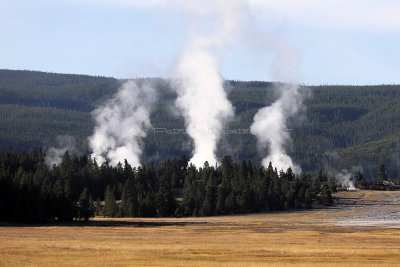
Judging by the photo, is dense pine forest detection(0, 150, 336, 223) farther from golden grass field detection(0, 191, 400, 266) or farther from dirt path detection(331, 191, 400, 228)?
golden grass field detection(0, 191, 400, 266)

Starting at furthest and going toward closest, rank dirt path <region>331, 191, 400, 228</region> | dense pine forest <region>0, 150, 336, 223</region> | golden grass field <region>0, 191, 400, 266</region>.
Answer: dense pine forest <region>0, 150, 336, 223</region>, dirt path <region>331, 191, 400, 228</region>, golden grass field <region>0, 191, 400, 266</region>

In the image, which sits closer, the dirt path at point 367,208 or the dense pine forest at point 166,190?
the dirt path at point 367,208

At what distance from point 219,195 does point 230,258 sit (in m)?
104

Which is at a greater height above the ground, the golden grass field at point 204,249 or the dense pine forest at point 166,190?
the dense pine forest at point 166,190

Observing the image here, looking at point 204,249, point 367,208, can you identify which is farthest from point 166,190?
point 204,249

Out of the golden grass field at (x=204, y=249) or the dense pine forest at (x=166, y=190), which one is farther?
the dense pine forest at (x=166, y=190)

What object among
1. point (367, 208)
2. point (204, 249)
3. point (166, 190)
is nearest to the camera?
point (204, 249)

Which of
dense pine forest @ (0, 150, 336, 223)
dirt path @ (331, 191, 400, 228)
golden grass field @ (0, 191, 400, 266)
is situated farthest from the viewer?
dense pine forest @ (0, 150, 336, 223)

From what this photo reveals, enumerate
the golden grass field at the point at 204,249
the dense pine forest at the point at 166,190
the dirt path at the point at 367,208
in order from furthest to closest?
the dense pine forest at the point at 166,190, the dirt path at the point at 367,208, the golden grass field at the point at 204,249

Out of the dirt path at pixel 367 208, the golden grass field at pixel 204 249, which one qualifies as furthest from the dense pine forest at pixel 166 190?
the golden grass field at pixel 204 249

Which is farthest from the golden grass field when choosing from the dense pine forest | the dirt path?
the dirt path

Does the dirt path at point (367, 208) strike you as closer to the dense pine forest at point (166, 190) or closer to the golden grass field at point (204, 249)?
the dense pine forest at point (166, 190)

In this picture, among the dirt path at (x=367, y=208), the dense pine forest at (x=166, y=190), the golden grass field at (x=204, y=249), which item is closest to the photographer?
the golden grass field at (x=204, y=249)

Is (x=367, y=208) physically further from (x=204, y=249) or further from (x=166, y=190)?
(x=204, y=249)
